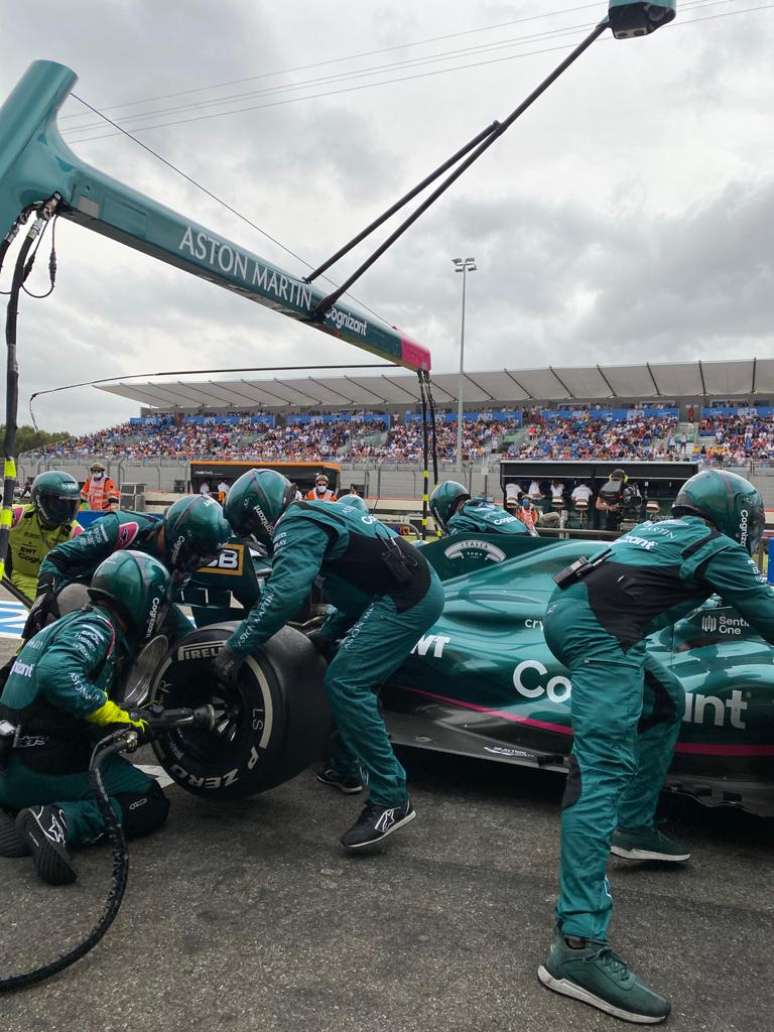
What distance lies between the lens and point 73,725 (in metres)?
3.00

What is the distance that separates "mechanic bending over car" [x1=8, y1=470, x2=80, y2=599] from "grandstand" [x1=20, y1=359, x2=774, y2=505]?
18261 millimetres

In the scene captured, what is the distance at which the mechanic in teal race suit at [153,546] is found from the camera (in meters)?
3.93

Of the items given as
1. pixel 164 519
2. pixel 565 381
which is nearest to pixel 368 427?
pixel 565 381

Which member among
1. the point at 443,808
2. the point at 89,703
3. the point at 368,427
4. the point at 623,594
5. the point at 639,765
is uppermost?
the point at 368,427

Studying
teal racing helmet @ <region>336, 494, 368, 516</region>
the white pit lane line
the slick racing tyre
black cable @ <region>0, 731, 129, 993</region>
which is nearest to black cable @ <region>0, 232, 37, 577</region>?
the slick racing tyre

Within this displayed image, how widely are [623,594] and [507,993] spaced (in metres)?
1.26

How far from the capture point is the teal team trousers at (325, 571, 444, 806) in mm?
3230

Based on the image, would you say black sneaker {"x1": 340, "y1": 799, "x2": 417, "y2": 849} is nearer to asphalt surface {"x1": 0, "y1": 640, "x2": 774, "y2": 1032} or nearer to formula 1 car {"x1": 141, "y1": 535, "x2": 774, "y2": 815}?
asphalt surface {"x1": 0, "y1": 640, "x2": 774, "y2": 1032}

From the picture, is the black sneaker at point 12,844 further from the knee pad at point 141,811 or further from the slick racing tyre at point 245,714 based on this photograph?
the slick racing tyre at point 245,714

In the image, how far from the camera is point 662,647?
140 inches

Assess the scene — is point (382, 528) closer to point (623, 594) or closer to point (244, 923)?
point (623, 594)

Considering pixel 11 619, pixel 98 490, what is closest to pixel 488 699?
pixel 11 619

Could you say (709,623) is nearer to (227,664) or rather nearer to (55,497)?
(227,664)

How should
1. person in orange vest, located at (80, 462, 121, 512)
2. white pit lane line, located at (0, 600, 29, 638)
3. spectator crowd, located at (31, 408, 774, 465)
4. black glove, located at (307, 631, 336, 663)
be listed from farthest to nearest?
spectator crowd, located at (31, 408, 774, 465) → person in orange vest, located at (80, 462, 121, 512) → white pit lane line, located at (0, 600, 29, 638) → black glove, located at (307, 631, 336, 663)
